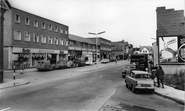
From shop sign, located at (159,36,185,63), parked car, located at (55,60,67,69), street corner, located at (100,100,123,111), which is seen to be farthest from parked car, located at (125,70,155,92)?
parked car, located at (55,60,67,69)

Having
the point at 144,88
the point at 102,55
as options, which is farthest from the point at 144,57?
the point at 102,55

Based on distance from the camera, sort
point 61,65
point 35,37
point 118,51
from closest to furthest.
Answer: point 61,65 < point 35,37 < point 118,51

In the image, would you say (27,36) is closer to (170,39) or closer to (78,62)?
(78,62)

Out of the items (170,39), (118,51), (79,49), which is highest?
(118,51)

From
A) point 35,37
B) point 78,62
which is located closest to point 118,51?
point 78,62

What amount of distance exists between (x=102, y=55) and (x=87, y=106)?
70.1 metres

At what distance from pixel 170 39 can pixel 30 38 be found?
26.7 m

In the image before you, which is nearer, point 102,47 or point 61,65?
point 61,65

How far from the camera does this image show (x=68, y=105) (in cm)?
769

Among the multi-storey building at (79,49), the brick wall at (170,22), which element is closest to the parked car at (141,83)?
the brick wall at (170,22)

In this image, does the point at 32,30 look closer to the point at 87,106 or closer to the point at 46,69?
the point at 46,69

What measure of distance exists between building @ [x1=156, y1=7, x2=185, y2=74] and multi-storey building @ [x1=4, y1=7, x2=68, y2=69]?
80.5 feet

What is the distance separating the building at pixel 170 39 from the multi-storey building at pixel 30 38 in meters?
24.5

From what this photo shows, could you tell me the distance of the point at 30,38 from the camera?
109ft
